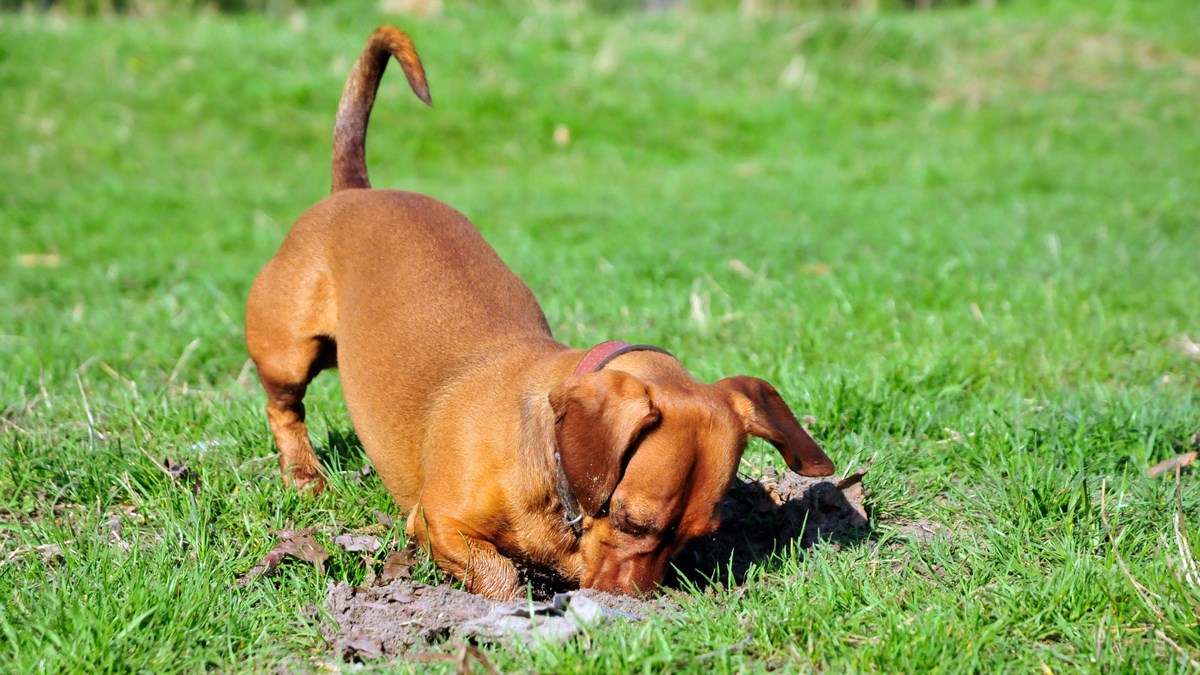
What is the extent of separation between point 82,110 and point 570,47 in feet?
19.0

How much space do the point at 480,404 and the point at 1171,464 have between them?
2283mm

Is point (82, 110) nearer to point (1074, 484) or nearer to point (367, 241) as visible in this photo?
point (367, 241)

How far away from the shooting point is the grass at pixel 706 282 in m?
2.84

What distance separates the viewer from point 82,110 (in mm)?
11312

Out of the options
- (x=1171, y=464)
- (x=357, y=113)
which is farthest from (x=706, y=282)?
(x=1171, y=464)

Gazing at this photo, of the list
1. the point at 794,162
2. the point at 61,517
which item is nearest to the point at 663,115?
the point at 794,162

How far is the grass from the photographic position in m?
2.84

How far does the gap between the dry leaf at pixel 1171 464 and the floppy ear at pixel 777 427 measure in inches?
53.6

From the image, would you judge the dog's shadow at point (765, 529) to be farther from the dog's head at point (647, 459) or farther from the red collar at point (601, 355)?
the red collar at point (601, 355)

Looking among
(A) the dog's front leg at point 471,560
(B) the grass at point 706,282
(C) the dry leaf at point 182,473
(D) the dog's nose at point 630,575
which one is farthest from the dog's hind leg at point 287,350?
(D) the dog's nose at point 630,575

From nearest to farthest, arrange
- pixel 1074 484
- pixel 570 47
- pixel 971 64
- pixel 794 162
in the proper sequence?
1. pixel 1074 484
2. pixel 794 162
3. pixel 570 47
4. pixel 971 64

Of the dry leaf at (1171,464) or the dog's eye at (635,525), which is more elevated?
the dog's eye at (635,525)

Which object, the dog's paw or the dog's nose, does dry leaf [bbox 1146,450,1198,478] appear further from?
the dog's paw

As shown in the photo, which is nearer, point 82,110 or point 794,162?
point 82,110
